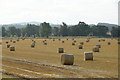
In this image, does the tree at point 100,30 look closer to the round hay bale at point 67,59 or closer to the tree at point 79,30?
the tree at point 79,30

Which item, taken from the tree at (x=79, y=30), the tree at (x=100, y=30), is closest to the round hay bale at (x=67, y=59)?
the tree at (x=100, y=30)

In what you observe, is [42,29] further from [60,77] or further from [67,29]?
[60,77]

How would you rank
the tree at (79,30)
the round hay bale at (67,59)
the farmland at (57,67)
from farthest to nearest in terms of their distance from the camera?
the tree at (79,30) → the round hay bale at (67,59) → the farmland at (57,67)

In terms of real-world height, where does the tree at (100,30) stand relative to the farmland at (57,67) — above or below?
above

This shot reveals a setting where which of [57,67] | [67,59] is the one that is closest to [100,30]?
[67,59]

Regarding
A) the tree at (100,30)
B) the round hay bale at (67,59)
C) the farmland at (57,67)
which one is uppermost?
the tree at (100,30)

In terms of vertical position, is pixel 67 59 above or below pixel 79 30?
below

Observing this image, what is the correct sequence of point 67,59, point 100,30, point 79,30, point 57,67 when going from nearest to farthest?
point 57,67 < point 67,59 < point 100,30 < point 79,30

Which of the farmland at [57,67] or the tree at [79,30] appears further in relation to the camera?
the tree at [79,30]

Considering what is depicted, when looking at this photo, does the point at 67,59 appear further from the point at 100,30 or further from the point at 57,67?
the point at 100,30

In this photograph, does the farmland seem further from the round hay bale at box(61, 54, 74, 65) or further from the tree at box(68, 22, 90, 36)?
the tree at box(68, 22, 90, 36)

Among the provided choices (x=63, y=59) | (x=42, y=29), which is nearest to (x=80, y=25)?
(x=42, y=29)

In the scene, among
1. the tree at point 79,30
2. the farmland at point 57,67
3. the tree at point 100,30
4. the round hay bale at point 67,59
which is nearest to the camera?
the farmland at point 57,67

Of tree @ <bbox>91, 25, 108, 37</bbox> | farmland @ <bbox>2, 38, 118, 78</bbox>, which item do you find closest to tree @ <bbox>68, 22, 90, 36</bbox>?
tree @ <bbox>91, 25, 108, 37</bbox>
